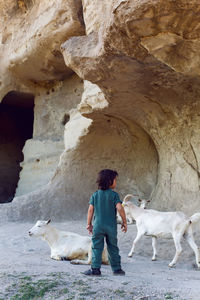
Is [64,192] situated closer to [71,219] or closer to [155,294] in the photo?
[71,219]

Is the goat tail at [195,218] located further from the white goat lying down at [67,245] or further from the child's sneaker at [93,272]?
the child's sneaker at [93,272]

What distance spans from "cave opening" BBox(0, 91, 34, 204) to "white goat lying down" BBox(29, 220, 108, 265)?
9.12 metres

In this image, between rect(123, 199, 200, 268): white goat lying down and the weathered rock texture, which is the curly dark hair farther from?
the weathered rock texture

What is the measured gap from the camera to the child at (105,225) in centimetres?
334

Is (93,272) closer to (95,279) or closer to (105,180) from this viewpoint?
(95,279)

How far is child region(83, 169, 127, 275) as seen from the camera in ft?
10.9

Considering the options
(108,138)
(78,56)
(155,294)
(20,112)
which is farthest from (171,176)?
(20,112)

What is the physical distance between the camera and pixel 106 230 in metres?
3.34

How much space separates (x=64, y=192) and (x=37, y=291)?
5268mm

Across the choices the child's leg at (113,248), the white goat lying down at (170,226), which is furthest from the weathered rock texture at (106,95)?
the child's leg at (113,248)

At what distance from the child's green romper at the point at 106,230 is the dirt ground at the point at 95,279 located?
0.52ft

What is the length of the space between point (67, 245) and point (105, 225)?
103 centimetres

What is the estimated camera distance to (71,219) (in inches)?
301

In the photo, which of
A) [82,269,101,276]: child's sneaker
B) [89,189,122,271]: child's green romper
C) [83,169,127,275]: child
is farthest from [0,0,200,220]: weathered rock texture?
[82,269,101,276]: child's sneaker
